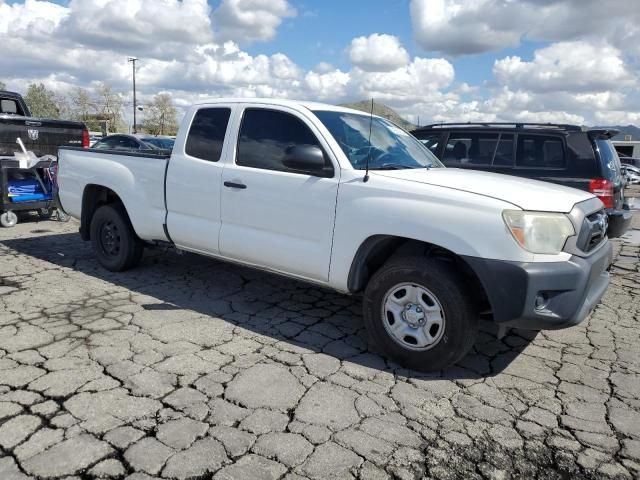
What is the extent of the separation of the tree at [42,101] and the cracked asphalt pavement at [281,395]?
5531cm

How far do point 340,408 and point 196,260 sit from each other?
394 cm

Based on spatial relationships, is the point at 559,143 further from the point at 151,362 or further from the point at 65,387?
the point at 65,387

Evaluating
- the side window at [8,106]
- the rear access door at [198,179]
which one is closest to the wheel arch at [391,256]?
the rear access door at [198,179]

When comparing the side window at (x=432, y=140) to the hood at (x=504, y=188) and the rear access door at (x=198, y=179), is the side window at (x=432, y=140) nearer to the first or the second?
the hood at (x=504, y=188)

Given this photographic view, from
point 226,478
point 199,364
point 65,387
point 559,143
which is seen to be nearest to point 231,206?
point 199,364

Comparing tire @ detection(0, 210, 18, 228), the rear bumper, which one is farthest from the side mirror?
tire @ detection(0, 210, 18, 228)

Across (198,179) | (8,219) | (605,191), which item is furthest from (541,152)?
(8,219)

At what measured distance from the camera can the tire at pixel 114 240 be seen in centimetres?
568

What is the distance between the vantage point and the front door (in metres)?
3.94

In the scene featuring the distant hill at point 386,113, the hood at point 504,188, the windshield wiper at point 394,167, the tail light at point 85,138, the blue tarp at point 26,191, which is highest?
the distant hill at point 386,113

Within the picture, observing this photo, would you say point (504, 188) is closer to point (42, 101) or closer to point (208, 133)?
point (208, 133)

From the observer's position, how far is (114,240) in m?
5.85

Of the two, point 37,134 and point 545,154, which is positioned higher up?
point 545,154

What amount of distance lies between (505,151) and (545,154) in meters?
0.58
